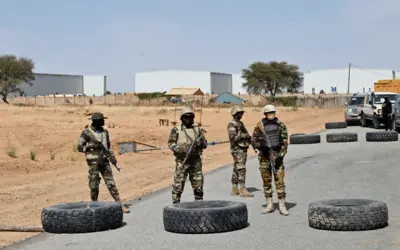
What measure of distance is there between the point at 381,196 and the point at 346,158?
294 inches

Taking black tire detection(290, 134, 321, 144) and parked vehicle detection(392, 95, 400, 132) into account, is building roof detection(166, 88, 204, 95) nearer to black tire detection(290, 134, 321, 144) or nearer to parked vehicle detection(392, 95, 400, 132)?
parked vehicle detection(392, 95, 400, 132)

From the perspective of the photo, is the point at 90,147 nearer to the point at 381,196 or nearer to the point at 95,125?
the point at 95,125

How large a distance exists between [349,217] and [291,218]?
1.52m

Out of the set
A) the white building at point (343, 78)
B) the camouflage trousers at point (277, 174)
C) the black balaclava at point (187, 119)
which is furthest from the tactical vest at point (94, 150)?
the white building at point (343, 78)

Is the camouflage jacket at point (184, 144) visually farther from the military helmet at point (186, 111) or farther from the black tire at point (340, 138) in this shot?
the black tire at point (340, 138)

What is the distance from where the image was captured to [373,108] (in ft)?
115

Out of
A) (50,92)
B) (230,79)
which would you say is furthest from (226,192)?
(230,79)

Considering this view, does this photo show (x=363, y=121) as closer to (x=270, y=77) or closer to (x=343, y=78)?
(x=343, y=78)

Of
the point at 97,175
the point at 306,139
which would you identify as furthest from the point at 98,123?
the point at 306,139

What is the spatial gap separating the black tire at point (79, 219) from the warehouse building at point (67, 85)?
391 ft

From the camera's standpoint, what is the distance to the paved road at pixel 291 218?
9078mm

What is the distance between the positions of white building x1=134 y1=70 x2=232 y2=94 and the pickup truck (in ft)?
339

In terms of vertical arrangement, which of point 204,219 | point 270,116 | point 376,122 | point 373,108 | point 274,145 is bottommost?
point 376,122

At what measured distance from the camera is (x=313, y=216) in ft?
32.7
